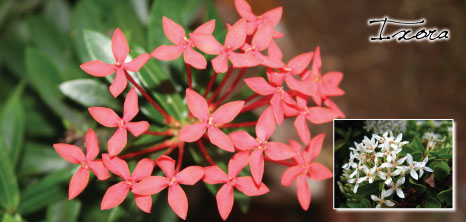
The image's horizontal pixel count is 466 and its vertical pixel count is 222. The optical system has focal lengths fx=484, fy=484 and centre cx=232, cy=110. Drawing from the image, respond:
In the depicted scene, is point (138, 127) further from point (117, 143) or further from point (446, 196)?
point (446, 196)

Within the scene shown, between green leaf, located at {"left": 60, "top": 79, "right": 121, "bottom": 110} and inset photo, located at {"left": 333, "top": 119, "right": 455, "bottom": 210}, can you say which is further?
green leaf, located at {"left": 60, "top": 79, "right": 121, "bottom": 110}

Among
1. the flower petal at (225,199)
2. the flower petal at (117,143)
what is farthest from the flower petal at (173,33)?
the flower petal at (225,199)

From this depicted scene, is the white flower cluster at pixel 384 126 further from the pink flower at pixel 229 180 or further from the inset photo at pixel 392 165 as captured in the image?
the pink flower at pixel 229 180

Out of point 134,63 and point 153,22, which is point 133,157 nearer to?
point 134,63

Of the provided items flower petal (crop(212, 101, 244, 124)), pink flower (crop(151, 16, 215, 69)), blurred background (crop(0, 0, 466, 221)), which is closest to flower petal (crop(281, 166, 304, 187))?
flower petal (crop(212, 101, 244, 124))

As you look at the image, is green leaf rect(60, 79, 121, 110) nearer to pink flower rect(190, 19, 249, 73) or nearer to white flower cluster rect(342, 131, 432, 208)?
pink flower rect(190, 19, 249, 73)

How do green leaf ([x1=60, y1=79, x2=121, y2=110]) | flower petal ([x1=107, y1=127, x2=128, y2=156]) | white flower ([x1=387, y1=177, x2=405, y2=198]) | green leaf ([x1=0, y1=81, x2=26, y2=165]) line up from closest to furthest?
flower petal ([x1=107, y1=127, x2=128, y2=156]) → white flower ([x1=387, y1=177, x2=405, y2=198]) → green leaf ([x1=60, y1=79, x2=121, y2=110]) → green leaf ([x1=0, y1=81, x2=26, y2=165])
